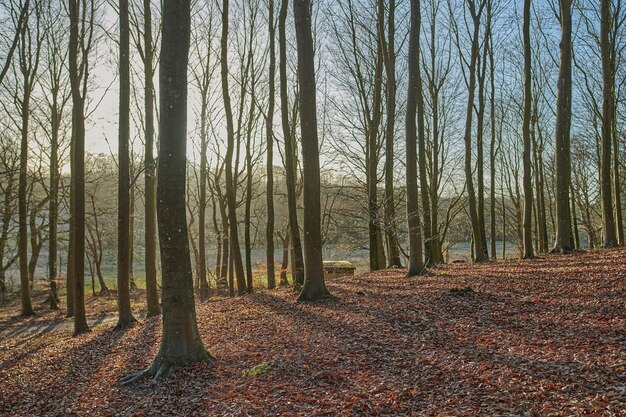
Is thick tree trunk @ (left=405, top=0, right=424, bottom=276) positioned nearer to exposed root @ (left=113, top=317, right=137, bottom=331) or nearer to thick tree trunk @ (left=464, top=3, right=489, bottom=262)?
thick tree trunk @ (left=464, top=3, right=489, bottom=262)

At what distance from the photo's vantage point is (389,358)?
17.8ft

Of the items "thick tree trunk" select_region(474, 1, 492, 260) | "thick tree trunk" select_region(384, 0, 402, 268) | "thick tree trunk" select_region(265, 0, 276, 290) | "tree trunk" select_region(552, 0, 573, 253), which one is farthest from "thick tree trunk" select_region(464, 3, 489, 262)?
"thick tree trunk" select_region(265, 0, 276, 290)

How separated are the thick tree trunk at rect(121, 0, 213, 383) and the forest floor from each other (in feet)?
1.21

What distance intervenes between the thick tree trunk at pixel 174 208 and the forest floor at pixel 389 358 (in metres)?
0.37

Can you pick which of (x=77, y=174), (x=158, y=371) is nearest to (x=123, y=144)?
(x=77, y=174)

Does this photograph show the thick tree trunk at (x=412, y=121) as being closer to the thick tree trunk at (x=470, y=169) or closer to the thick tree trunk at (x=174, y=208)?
the thick tree trunk at (x=470, y=169)

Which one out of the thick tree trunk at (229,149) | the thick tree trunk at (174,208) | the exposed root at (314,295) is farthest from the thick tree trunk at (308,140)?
the thick tree trunk at (229,149)

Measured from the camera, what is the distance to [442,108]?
2220 cm

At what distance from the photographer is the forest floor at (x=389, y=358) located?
13.5 ft

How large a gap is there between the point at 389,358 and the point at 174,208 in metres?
3.44

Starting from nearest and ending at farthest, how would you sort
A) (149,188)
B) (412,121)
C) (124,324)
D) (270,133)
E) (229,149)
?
1. (124,324)
2. (412,121)
3. (149,188)
4. (229,149)
5. (270,133)

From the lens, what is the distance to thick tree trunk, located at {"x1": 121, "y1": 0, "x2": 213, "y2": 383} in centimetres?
604

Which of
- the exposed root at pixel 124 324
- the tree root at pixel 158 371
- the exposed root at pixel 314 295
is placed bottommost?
the exposed root at pixel 124 324

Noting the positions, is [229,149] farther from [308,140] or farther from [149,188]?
[308,140]
